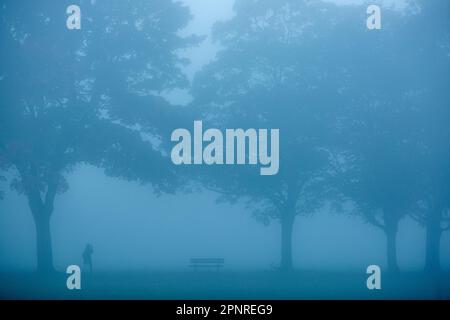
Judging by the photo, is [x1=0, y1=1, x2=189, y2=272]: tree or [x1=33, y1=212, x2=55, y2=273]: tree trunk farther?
[x1=0, y1=1, x2=189, y2=272]: tree

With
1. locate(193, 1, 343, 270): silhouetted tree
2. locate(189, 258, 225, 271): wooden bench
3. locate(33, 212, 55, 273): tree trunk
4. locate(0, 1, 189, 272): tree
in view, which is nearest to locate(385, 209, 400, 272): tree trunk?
locate(193, 1, 343, 270): silhouetted tree

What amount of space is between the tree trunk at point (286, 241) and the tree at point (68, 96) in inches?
45.4

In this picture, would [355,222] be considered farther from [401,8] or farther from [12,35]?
[12,35]

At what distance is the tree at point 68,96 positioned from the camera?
4992mm

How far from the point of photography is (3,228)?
499 cm

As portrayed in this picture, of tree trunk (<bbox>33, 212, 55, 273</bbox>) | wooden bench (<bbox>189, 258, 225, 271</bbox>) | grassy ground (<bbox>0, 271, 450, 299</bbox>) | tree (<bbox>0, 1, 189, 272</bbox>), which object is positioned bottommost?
grassy ground (<bbox>0, 271, 450, 299</bbox>)

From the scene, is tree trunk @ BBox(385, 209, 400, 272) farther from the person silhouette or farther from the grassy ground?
the person silhouette

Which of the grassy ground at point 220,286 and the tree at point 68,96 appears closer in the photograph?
the grassy ground at point 220,286

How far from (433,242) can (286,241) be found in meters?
1.36

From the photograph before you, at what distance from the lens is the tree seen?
4992 mm

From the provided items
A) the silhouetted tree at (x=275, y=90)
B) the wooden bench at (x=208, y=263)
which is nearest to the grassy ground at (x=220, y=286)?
the wooden bench at (x=208, y=263)

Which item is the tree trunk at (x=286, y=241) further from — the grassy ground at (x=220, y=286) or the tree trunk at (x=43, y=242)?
the tree trunk at (x=43, y=242)
